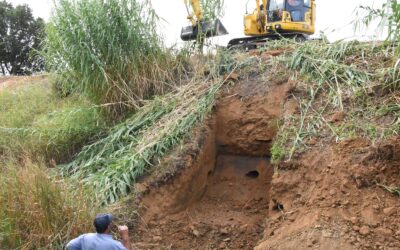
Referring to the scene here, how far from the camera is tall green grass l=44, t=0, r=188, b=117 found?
7359mm

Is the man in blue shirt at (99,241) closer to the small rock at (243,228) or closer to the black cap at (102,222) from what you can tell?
the black cap at (102,222)

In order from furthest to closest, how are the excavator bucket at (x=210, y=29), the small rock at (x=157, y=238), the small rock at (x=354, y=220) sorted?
the excavator bucket at (x=210, y=29), the small rock at (x=157, y=238), the small rock at (x=354, y=220)

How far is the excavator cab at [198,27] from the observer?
25.6 feet

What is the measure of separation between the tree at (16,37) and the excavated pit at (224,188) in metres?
16.8

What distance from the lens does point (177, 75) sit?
7785mm

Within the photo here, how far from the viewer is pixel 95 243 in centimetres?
376

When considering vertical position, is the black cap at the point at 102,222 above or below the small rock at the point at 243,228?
above

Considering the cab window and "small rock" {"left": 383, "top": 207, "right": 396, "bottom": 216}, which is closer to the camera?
"small rock" {"left": 383, "top": 207, "right": 396, "bottom": 216}

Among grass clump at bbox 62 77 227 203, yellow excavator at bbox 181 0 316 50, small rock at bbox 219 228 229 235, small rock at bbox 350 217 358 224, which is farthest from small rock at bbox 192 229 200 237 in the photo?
yellow excavator at bbox 181 0 316 50

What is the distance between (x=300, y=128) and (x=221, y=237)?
1.43 m

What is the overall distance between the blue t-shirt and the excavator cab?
4.46m

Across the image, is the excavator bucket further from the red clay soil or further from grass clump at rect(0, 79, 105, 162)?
grass clump at rect(0, 79, 105, 162)

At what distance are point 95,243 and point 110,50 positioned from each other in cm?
410

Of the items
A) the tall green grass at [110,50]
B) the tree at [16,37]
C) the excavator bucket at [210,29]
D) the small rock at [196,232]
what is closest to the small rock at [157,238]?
the small rock at [196,232]
